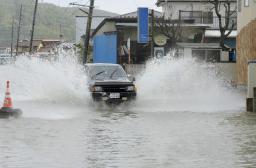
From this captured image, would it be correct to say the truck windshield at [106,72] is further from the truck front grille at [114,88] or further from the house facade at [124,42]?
the house facade at [124,42]

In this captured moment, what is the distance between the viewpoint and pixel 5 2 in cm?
17400

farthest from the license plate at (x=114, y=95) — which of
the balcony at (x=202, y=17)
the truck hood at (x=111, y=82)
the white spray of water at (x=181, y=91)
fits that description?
the balcony at (x=202, y=17)

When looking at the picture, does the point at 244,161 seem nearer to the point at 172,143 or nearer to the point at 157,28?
the point at 172,143

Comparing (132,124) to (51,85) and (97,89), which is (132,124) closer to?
(97,89)

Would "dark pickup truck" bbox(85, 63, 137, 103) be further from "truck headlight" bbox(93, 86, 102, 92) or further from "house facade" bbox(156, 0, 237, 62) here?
"house facade" bbox(156, 0, 237, 62)

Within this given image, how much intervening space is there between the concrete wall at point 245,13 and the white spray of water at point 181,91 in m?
4.60

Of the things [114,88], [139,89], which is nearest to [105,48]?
[139,89]

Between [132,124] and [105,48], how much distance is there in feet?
125

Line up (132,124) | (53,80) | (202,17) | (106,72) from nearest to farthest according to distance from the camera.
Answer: (132,124)
(106,72)
(53,80)
(202,17)

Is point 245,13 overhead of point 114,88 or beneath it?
overhead

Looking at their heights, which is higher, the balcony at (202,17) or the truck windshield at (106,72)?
the balcony at (202,17)

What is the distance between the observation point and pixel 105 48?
5506 centimetres

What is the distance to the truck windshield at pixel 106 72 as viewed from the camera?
2384cm

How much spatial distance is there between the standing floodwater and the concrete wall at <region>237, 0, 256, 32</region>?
4591mm
